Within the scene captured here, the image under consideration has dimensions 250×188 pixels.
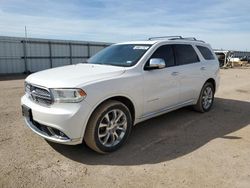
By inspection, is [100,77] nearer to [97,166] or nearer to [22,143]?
[97,166]

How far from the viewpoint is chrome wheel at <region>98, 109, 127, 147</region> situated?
3.98m

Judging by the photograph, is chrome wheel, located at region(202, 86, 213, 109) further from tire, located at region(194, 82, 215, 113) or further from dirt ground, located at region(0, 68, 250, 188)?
dirt ground, located at region(0, 68, 250, 188)

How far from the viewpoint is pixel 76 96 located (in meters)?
3.54

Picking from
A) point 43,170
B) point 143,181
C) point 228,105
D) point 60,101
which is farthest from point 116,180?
point 228,105

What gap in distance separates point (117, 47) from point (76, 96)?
88.2 inches

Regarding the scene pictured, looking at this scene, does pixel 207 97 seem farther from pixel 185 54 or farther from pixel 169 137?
pixel 169 137

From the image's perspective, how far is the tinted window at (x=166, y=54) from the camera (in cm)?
498

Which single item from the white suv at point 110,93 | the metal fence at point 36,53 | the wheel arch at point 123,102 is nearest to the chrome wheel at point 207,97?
the white suv at point 110,93

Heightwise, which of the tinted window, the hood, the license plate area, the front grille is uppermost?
the tinted window

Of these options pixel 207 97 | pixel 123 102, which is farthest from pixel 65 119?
pixel 207 97

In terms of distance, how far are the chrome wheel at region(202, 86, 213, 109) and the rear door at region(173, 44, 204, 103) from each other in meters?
0.42

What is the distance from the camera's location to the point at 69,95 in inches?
139

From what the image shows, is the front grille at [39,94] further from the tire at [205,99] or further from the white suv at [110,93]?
the tire at [205,99]

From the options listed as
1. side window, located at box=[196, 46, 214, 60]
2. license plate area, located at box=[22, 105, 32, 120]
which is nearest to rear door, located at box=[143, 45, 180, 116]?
side window, located at box=[196, 46, 214, 60]
